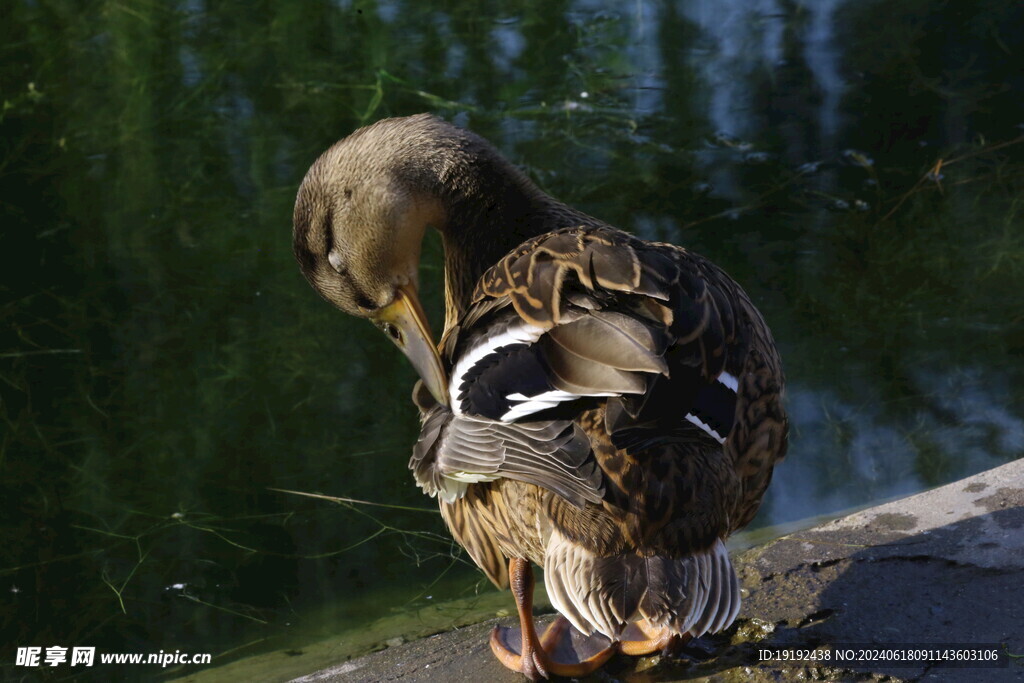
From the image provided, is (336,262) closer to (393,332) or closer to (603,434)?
(393,332)

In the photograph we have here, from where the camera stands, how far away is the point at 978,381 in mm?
4656

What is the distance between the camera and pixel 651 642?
3107 millimetres

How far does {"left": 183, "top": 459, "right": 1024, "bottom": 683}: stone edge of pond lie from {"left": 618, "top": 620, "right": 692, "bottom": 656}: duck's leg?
0.09 ft

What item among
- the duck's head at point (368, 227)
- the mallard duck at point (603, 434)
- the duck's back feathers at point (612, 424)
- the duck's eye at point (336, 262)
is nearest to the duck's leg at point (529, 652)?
the mallard duck at point (603, 434)

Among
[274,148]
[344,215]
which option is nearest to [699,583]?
[344,215]

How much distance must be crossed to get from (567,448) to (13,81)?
5256 mm

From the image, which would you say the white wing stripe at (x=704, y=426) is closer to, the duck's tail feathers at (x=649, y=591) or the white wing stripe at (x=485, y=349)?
the duck's tail feathers at (x=649, y=591)

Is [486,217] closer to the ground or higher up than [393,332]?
higher up

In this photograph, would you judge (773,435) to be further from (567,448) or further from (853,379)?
(853,379)

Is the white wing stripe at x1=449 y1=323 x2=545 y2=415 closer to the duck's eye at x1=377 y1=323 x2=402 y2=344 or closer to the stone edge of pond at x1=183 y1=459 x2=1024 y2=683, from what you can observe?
the duck's eye at x1=377 y1=323 x2=402 y2=344

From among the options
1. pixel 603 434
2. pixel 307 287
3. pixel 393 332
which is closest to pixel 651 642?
pixel 603 434

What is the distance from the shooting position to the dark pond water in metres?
4.19

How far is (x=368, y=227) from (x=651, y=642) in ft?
4.80

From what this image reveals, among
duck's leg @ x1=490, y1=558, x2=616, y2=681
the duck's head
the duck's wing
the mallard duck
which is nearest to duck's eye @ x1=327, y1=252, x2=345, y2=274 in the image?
the duck's head
